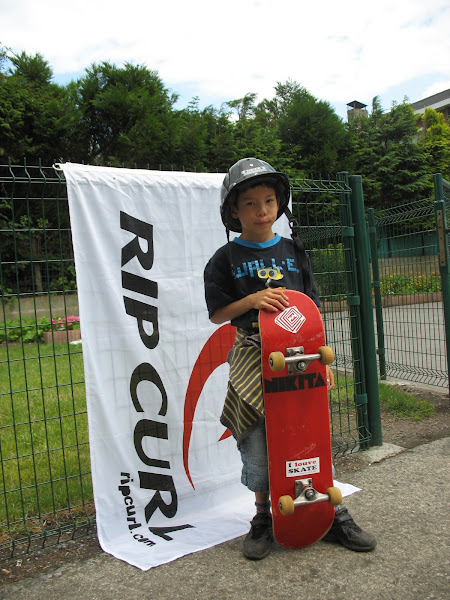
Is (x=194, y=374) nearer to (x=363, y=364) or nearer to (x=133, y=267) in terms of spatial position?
(x=133, y=267)

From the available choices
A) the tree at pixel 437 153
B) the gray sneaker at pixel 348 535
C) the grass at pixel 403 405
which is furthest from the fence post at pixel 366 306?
the tree at pixel 437 153

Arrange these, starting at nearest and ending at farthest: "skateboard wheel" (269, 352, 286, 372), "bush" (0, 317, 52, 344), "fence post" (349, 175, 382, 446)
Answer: "skateboard wheel" (269, 352, 286, 372)
"bush" (0, 317, 52, 344)
"fence post" (349, 175, 382, 446)

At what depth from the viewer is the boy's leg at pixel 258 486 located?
2309 mm

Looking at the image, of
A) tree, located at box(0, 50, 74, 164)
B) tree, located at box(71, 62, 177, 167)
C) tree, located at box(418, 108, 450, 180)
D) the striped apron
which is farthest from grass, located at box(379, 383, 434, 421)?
tree, located at box(418, 108, 450, 180)

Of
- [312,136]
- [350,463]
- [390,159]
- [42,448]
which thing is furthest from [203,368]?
[390,159]

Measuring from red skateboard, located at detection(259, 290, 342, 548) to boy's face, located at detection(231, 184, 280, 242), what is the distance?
0.34m

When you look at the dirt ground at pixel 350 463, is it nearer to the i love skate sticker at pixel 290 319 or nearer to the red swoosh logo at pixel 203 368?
the red swoosh logo at pixel 203 368

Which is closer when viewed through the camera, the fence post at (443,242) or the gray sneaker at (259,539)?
the gray sneaker at (259,539)

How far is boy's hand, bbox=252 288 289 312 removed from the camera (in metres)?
2.14

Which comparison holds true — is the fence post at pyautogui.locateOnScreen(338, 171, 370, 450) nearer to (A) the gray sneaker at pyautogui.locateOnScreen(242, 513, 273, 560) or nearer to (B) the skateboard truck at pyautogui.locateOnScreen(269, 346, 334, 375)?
(A) the gray sneaker at pyautogui.locateOnScreen(242, 513, 273, 560)

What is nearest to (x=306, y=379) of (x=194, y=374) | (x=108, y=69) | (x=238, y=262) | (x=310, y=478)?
(x=310, y=478)

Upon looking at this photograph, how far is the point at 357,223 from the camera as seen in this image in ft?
11.8

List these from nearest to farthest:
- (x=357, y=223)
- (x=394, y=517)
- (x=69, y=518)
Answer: (x=394, y=517) → (x=69, y=518) → (x=357, y=223)

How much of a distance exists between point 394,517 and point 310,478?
0.78 m
